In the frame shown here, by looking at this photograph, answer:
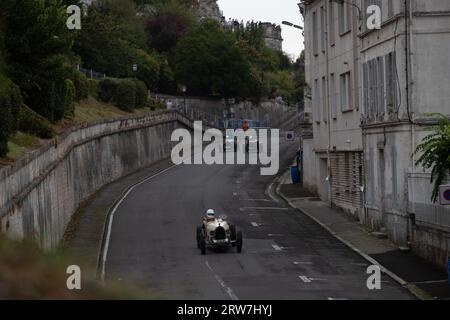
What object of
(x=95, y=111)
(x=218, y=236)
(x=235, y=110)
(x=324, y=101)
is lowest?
(x=218, y=236)

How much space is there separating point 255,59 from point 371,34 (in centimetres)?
9952

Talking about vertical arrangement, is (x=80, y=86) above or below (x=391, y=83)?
above

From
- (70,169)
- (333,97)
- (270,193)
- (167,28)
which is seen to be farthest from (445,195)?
(167,28)

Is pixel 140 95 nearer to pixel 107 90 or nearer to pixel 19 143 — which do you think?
pixel 107 90

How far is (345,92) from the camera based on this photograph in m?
44.3

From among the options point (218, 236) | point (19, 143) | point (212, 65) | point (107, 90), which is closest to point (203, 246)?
point (218, 236)

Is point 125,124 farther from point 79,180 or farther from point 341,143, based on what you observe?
point 341,143

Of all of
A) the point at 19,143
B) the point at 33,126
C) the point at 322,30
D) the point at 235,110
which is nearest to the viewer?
the point at 19,143

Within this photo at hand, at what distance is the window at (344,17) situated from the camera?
4284cm

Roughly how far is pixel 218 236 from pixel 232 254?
0.78 m

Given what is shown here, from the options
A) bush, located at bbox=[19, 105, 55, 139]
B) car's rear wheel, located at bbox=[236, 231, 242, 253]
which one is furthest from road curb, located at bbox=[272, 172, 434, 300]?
bush, located at bbox=[19, 105, 55, 139]

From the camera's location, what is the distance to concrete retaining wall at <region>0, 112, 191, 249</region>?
79.6 ft

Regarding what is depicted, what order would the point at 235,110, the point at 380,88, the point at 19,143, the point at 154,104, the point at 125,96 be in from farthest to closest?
the point at 235,110 → the point at 154,104 → the point at 125,96 → the point at 380,88 → the point at 19,143

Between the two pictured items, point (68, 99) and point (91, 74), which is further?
point (91, 74)
